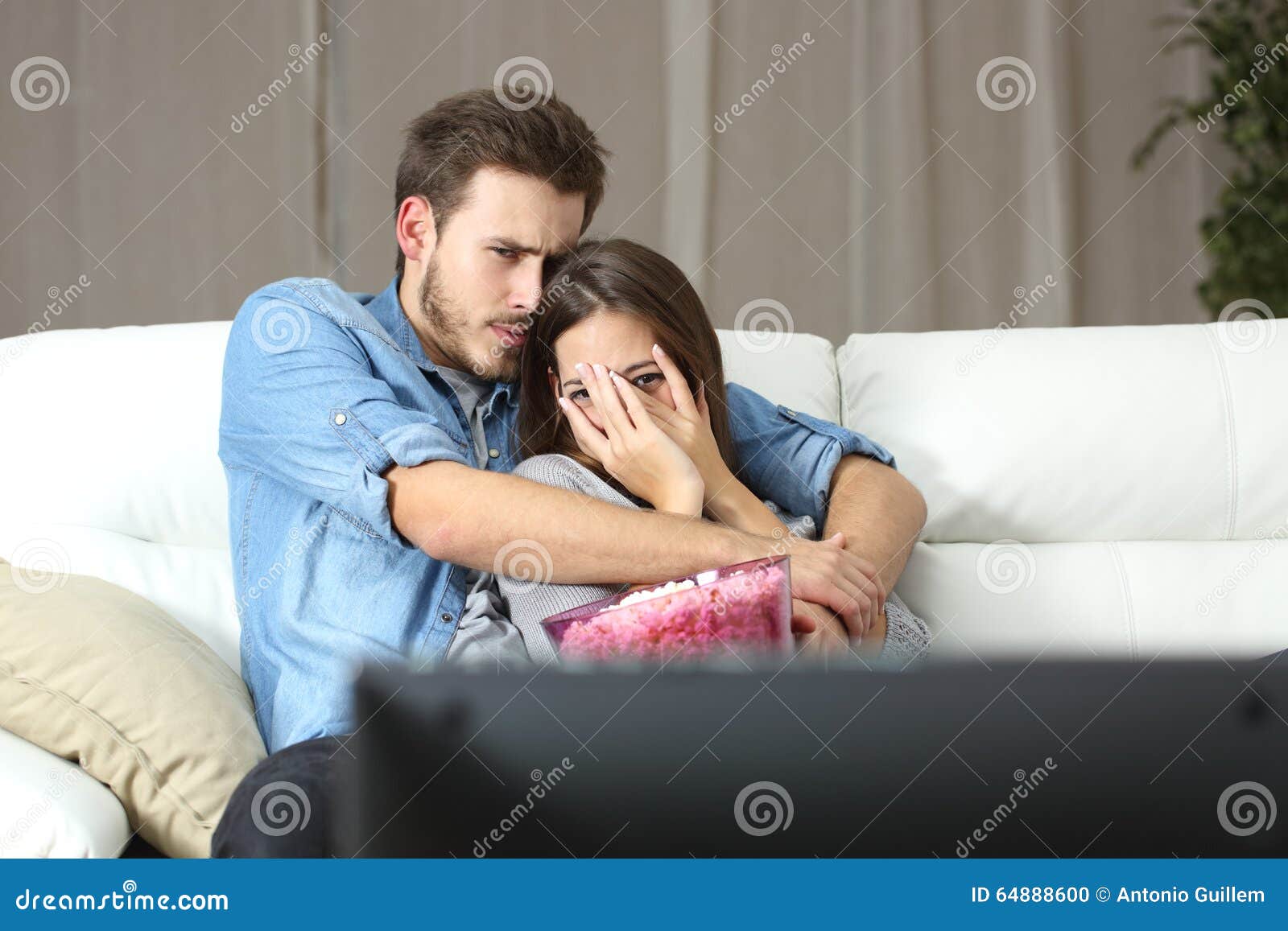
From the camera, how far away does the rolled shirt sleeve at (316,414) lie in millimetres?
1289

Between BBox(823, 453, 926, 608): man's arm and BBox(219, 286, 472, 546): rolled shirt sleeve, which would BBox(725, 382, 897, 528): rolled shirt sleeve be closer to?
BBox(823, 453, 926, 608): man's arm

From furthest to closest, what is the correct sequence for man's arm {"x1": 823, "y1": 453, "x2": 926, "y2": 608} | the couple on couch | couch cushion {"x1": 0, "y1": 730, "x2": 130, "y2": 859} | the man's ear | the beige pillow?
the man's ear → man's arm {"x1": 823, "y1": 453, "x2": 926, "y2": 608} → the couple on couch → the beige pillow → couch cushion {"x1": 0, "y1": 730, "x2": 130, "y2": 859}

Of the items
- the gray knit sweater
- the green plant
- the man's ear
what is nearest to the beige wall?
the green plant

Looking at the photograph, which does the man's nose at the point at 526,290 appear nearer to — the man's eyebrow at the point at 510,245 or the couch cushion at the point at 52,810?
the man's eyebrow at the point at 510,245

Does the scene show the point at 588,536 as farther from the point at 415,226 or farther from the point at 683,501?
the point at 415,226

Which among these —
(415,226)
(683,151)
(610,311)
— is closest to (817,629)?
(610,311)

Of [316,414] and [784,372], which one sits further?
[784,372]

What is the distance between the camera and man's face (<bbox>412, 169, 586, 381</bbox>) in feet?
5.08

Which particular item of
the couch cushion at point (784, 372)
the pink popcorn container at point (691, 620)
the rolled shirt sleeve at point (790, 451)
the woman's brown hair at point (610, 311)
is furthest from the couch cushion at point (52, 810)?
the couch cushion at point (784, 372)

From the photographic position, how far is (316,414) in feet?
4.33

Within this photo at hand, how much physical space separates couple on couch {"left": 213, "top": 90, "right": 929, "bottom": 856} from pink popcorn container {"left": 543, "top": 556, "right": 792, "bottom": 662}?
0.25m

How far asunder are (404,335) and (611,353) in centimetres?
35
